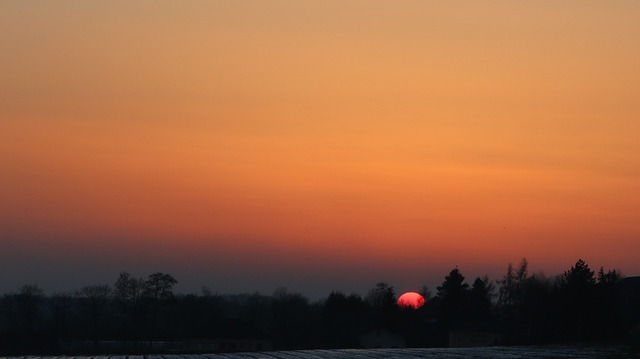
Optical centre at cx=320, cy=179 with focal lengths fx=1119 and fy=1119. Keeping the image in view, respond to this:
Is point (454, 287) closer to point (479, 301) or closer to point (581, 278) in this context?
point (479, 301)

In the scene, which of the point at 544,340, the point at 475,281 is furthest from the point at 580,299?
the point at 475,281

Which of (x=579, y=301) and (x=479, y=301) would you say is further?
(x=479, y=301)

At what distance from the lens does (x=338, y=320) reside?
465 ft

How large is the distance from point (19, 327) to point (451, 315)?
62323mm

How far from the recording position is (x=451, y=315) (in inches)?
6112

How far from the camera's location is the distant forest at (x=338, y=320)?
106 m

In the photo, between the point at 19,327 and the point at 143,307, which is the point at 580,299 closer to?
the point at 143,307

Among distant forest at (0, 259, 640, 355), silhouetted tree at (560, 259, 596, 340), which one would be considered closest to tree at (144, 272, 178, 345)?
distant forest at (0, 259, 640, 355)

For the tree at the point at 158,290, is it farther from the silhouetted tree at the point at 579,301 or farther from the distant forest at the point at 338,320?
the silhouetted tree at the point at 579,301

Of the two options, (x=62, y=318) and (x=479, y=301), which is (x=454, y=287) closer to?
(x=479, y=301)

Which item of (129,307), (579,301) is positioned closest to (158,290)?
(129,307)

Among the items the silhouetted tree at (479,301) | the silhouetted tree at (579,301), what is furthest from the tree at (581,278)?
the silhouetted tree at (479,301)

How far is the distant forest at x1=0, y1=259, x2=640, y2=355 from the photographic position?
347 ft

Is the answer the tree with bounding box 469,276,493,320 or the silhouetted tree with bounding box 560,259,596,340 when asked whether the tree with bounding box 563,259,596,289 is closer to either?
the silhouetted tree with bounding box 560,259,596,340
